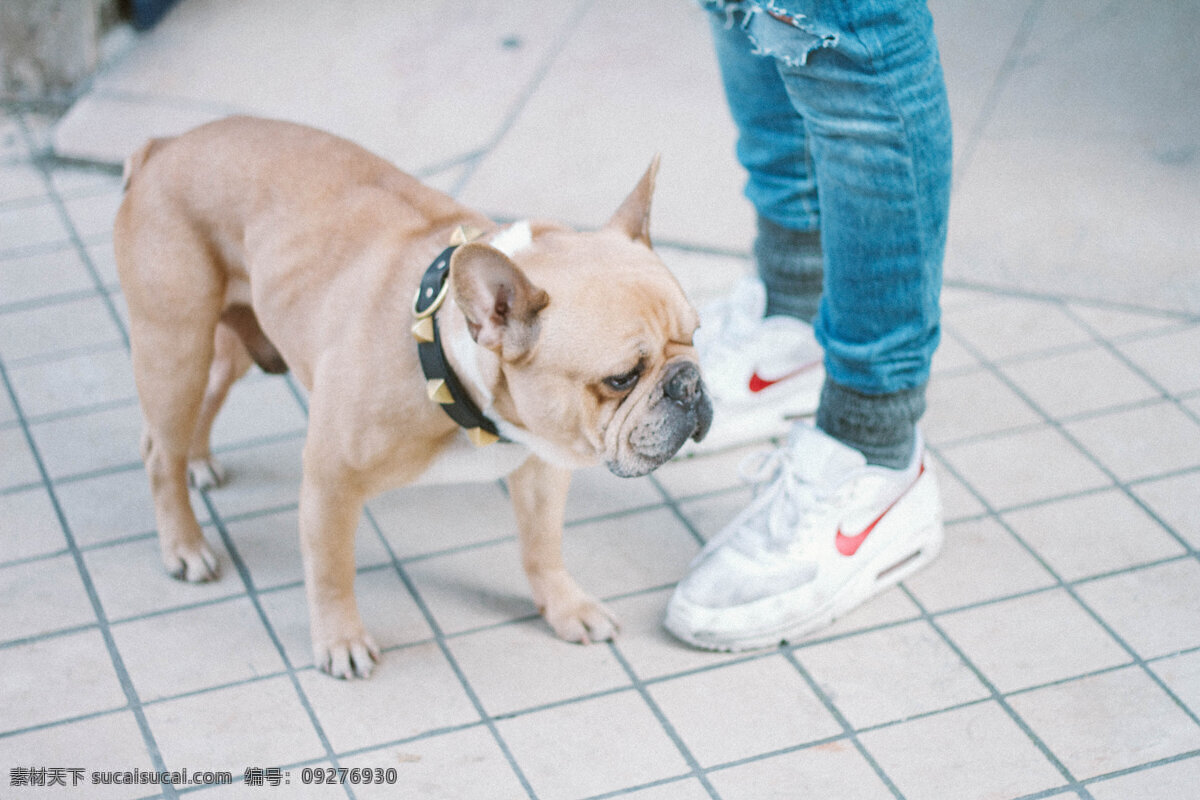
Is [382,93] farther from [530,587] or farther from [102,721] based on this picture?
[102,721]

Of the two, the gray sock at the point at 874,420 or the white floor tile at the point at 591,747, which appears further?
the gray sock at the point at 874,420

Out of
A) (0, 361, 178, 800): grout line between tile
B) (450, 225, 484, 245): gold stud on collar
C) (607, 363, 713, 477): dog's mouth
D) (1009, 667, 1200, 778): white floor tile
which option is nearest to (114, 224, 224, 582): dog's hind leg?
(0, 361, 178, 800): grout line between tile

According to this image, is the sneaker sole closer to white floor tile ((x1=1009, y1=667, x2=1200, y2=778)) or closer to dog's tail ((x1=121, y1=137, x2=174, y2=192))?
white floor tile ((x1=1009, y1=667, x2=1200, y2=778))

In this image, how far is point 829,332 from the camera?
8.11ft

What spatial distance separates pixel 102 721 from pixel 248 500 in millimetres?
696

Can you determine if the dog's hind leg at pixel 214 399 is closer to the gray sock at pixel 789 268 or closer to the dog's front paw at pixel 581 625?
the dog's front paw at pixel 581 625

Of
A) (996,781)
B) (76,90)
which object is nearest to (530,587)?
(996,781)

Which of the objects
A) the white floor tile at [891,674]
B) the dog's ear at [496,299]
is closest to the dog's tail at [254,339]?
the dog's ear at [496,299]

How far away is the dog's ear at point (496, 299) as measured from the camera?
1822mm

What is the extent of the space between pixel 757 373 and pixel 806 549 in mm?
638

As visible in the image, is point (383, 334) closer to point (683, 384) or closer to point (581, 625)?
point (683, 384)

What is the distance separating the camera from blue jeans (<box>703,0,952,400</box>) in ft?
7.00

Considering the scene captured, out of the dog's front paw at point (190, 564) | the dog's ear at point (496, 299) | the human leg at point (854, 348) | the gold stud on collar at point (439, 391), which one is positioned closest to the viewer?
the dog's ear at point (496, 299)

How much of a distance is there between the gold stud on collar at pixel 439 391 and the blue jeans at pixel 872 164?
0.79 metres
